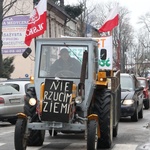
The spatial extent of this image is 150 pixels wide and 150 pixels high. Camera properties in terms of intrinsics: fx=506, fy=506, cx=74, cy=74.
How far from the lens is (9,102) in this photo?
18.2 meters

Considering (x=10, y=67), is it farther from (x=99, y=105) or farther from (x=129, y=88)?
(x=99, y=105)

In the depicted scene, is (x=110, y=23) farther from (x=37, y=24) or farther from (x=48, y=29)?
(x=48, y=29)

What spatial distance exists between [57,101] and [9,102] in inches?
329

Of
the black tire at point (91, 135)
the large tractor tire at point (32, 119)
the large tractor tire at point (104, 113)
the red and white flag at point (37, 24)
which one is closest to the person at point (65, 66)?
the large tractor tire at point (32, 119)

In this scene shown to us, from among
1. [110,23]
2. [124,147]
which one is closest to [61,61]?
[124,147]

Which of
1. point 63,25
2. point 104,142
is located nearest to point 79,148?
point 104,142

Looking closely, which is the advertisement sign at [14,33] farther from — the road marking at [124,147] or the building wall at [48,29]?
the road marking at [124,147]

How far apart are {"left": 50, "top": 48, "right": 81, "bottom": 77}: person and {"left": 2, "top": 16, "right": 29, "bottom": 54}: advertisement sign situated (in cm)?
3218

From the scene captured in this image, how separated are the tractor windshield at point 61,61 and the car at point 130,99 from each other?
7.62 m

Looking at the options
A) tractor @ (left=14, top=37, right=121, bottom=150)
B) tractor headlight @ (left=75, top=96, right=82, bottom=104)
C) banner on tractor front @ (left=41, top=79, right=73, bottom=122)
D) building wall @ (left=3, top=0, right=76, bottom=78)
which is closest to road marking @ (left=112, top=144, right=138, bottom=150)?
tractor @ (left=14, top=37, right=121, bottom=150)

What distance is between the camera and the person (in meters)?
11.0

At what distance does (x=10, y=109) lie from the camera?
59.3ft

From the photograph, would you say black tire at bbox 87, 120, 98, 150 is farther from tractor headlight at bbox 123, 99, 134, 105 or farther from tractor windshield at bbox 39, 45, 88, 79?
tractor headlight at bbox 123, 99, 134, 105

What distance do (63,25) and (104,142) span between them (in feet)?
152
